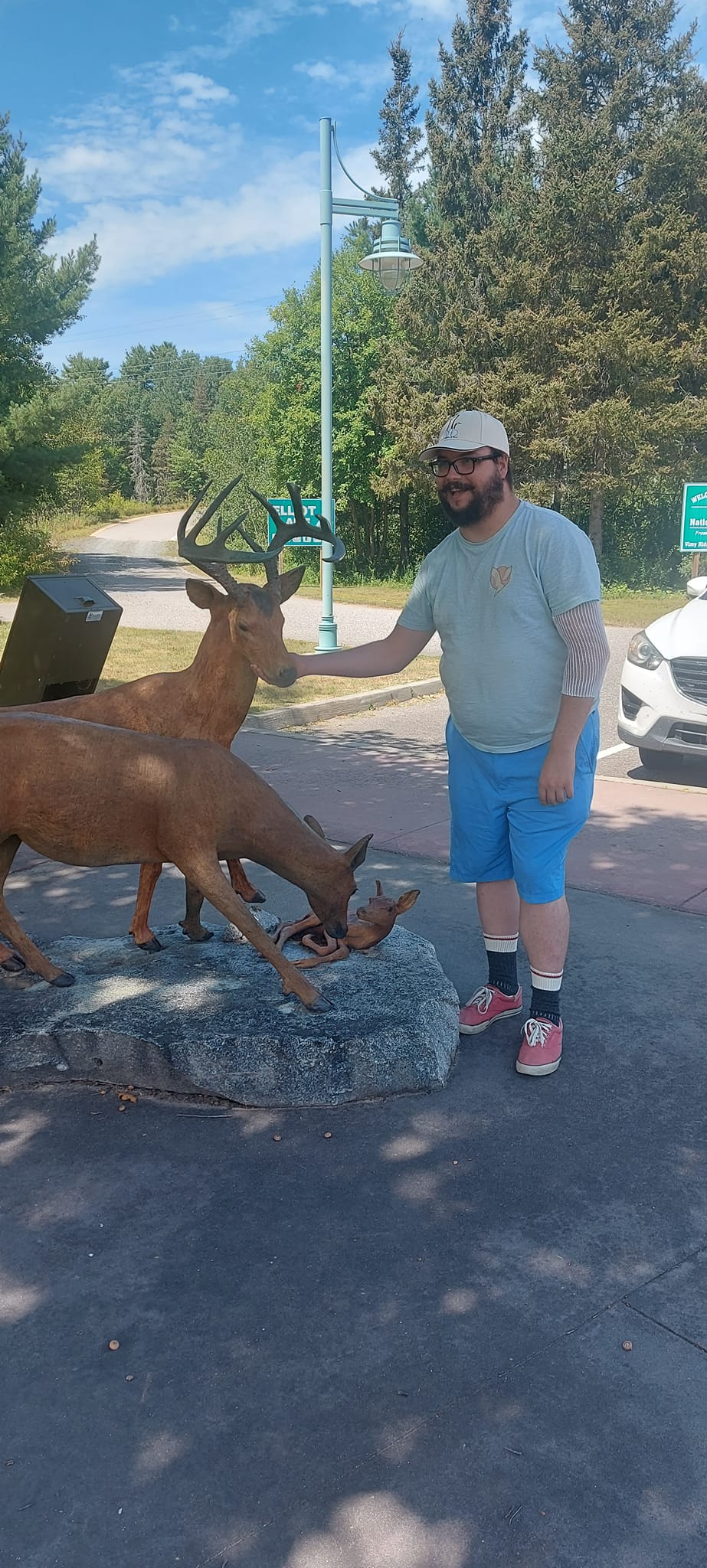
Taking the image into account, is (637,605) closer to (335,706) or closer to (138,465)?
(335,706)

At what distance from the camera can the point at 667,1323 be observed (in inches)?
105

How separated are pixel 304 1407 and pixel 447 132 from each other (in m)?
36.9

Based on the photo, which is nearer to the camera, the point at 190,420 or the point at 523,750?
→ the point at 523,750

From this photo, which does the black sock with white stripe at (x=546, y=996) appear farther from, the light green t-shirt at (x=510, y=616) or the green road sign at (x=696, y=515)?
the green road sign at (x=696, y=515)

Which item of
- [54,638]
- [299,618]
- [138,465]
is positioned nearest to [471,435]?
[54,638]

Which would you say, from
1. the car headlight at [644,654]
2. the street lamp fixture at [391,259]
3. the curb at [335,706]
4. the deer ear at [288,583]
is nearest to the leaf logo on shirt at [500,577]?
the deer ear at [288,583]

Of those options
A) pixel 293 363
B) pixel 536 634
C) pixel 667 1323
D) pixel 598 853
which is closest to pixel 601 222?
pixel 293 363

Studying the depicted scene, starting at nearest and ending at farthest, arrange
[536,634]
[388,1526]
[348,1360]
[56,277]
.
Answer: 1. [388,1526]
2. [348,1360]
3. [536,634]
4. [56,277]

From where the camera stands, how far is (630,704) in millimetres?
8375

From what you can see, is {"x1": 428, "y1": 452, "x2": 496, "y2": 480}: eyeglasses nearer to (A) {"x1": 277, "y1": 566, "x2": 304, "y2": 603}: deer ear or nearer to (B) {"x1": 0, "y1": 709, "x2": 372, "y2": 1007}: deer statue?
(A) {"x1": 277, "y1": 566, "x2": 304, "y2": 603}: deer ear

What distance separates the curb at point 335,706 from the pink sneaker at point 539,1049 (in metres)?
6.64

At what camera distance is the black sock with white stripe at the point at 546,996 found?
3854mm

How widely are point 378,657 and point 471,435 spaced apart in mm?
878

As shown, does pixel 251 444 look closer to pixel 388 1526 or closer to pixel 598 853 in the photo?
pixel 598 853
